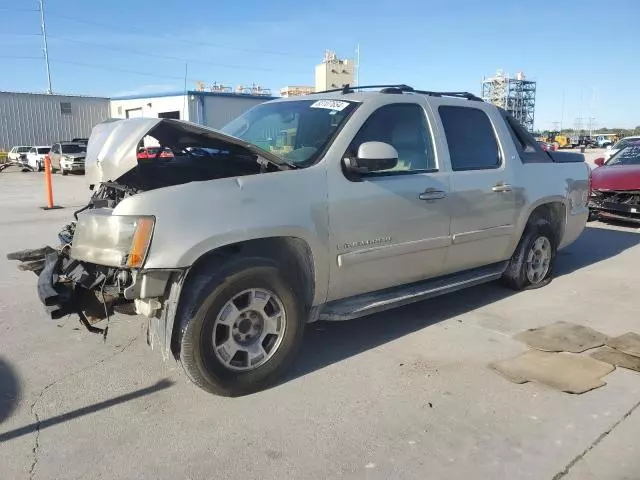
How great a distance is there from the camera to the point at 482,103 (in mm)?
5258

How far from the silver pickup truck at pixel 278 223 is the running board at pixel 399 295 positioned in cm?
2

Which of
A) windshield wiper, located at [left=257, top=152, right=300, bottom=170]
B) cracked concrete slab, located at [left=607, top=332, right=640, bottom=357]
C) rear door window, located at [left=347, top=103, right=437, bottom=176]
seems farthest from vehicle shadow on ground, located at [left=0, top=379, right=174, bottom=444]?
cracked concrete slab, located at [left=607, top=332, right=640, bottom=357]

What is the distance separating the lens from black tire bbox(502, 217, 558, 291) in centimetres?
562

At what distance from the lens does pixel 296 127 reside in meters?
4.32

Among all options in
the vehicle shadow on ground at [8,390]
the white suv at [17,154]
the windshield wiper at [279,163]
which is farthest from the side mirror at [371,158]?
the white suv at [17,154]

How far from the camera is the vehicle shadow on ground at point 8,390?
3.32 m

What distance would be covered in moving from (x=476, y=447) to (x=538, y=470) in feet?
1.08

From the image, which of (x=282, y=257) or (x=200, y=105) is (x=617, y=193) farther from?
(x=200, y=105)

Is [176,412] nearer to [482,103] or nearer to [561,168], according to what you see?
[482,103]

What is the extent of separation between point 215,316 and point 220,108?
33.4 m

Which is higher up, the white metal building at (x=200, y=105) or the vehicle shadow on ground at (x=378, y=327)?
the white metal building at (x=200, y=105)

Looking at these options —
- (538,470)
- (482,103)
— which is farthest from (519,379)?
(482,103)

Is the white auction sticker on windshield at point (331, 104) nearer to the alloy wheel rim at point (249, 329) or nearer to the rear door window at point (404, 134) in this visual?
the rear door window at point (404, 134)

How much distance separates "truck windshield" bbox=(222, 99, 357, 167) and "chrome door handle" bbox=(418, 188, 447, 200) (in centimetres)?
86
